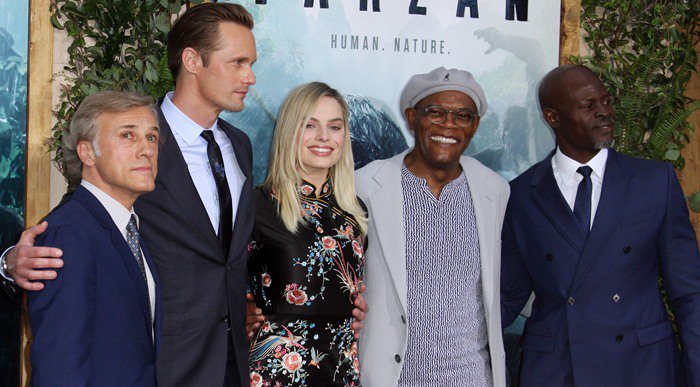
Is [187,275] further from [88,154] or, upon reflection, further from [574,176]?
[574,176]

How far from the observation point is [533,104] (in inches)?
158

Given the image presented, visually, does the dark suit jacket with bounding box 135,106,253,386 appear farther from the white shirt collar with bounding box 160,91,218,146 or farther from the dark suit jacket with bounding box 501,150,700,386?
the dark suit jacket with bounding box 501,150,700,386

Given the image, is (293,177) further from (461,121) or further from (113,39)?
(113,39)

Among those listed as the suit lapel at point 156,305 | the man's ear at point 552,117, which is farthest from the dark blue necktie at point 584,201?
the suit lapel at point 156,305

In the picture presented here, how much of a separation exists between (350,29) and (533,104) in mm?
950

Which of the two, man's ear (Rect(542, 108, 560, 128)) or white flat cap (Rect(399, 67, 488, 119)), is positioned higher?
white flat cap (Rect(399, 67, 488, 119))

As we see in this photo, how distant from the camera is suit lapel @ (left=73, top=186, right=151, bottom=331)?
2.06m

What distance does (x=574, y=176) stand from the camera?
3.06 metres

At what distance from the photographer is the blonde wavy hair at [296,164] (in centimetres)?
271

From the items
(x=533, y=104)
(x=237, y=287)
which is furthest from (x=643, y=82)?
(x=237, y=287)

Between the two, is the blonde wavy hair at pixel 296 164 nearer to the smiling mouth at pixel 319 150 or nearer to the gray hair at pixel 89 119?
the smiling mouth at pixel 319 150

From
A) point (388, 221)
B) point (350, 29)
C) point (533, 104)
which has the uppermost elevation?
point (350, 29)

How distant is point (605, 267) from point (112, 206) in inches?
66.1

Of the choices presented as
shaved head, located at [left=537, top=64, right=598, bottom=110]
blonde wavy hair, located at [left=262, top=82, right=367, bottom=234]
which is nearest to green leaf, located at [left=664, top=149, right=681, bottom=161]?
shaved head, located at [left=537, top=64, right=598, bottom=110]
